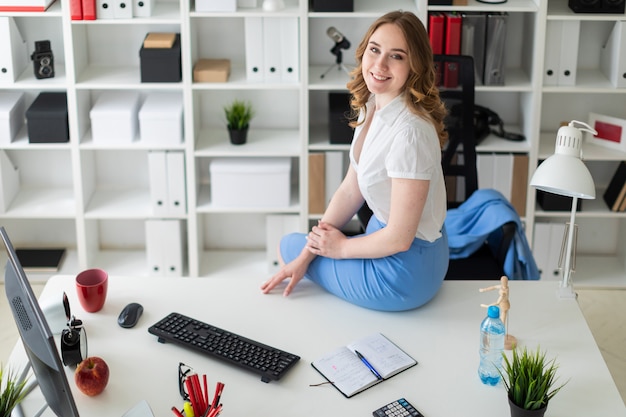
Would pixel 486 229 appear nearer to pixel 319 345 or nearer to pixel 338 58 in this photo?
pixel 319 345

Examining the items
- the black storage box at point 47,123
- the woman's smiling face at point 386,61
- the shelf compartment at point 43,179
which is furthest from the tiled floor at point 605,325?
the woman's smiling face at point 386,61

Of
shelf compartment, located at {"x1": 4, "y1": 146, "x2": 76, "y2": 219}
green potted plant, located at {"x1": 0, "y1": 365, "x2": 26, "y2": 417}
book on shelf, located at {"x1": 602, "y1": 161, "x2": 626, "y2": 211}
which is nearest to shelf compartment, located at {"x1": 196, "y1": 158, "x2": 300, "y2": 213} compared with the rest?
shelf compartment, located at {"x1": 4, "y1": 146, "x2": 76, "y2": 219}

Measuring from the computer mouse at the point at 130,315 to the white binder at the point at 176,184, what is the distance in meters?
1.80

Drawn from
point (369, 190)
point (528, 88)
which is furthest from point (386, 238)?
point (528, 88)

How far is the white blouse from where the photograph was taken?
9.00ft

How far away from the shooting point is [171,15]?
433 centimetres

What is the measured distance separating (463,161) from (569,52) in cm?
95

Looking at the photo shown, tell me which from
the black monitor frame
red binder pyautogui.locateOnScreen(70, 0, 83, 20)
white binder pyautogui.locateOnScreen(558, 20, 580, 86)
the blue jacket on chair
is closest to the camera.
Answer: the black monitor frame

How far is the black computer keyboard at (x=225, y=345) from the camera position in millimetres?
2494

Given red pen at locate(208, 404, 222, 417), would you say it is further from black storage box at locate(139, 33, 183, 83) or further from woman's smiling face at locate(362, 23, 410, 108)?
black storage box at locate(139, 33, 183, 83)

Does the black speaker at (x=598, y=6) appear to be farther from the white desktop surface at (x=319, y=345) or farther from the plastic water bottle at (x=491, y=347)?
the plastic water bottle at (x=491, y=347)

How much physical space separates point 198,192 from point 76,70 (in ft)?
2.76

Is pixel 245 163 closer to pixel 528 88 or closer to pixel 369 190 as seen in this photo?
pixel 528 88

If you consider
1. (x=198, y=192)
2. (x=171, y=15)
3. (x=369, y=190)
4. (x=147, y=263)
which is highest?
(x=171, y=15)
